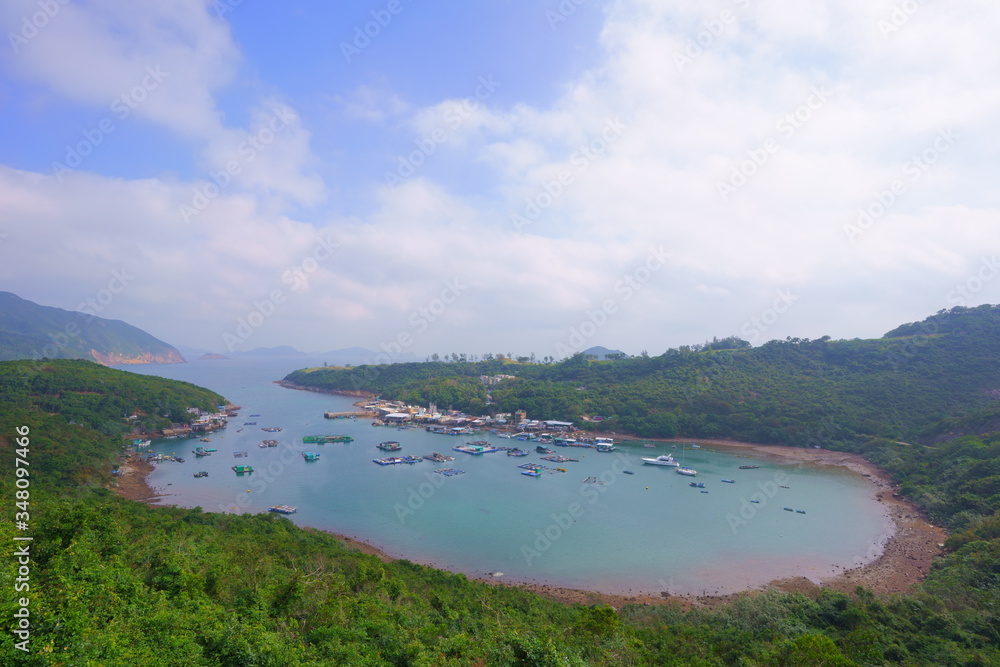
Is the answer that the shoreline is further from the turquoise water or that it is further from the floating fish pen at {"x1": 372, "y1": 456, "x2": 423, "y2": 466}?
the floating fish pen at {"x1": 372, "y1": 456, "x2": 423, "y2": 466}

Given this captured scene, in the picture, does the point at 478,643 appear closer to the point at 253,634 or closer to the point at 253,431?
the point at 253,634

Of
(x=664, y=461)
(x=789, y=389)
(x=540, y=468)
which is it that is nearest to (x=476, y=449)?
(x=540, y=468)

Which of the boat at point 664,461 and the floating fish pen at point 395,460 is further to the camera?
the boat at point 664,461

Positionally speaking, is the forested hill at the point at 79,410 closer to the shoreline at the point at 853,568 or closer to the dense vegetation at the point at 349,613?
the shoreline at the point at 853,568

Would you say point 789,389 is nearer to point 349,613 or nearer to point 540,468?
point 540,468

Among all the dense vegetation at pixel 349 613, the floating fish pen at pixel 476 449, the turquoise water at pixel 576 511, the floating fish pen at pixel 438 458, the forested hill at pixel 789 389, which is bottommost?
the turquoise water at pixel 576 511

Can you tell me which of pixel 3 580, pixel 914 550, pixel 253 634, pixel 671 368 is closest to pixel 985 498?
pixel 914 550

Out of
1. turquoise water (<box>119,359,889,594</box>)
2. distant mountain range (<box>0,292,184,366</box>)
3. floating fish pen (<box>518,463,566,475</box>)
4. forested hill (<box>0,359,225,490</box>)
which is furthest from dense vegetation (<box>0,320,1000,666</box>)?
distant mountain range (<box>0,292,184,366</box>)

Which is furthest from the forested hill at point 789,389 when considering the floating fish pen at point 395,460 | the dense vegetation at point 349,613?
the dense vegetation at point 349,613
